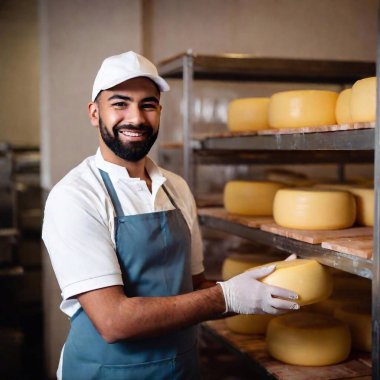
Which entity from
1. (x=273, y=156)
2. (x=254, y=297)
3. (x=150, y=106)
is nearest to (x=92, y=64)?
(x=273, y=156)

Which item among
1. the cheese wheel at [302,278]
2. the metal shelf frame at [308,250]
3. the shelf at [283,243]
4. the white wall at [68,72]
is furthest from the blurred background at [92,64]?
the cheese wheel at [302,278]

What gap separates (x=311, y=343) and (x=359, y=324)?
25 cm

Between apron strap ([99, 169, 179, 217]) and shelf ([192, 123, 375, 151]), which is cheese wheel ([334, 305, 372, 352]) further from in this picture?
apron strap ([99, 169, 179, 217])

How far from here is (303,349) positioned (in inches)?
75.1

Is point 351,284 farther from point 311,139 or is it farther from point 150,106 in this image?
point 150,106

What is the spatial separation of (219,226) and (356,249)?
929mm

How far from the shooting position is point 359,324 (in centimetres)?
206

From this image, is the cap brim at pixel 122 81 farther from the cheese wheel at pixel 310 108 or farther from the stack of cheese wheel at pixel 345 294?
the stack of cheese wheel at pixel 345 294

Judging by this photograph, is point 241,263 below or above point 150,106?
below

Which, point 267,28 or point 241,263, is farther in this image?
point 267,28

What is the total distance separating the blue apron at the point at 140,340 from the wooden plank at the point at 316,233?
0.34 meters

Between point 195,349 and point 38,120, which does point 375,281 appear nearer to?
point 195,349

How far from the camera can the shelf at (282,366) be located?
183 centimetres

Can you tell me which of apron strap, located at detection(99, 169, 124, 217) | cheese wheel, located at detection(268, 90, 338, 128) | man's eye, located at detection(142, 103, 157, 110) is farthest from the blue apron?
cheese wheel, located at detection(268, 90, 338, 128)
